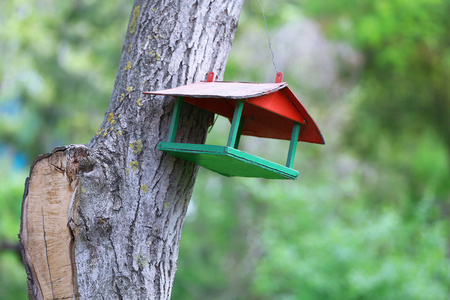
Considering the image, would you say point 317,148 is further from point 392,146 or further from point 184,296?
point 184,296

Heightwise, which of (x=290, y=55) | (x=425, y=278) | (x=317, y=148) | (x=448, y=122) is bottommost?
(x=425, y=278)

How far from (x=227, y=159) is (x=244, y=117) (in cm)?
52

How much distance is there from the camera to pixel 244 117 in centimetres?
209

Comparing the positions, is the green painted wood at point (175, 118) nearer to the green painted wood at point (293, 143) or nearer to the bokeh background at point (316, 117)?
the green painted wood at point (293, 143)

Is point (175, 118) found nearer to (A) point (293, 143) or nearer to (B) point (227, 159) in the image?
(B) point (227, 159)

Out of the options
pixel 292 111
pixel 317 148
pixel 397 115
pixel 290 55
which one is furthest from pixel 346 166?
pixel 292 111

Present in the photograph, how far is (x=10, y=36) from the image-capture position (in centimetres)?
962

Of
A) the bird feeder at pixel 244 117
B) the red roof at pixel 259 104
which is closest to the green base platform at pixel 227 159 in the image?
the bird feeder at pixel 244 117

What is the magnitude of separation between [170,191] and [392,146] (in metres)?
6.34

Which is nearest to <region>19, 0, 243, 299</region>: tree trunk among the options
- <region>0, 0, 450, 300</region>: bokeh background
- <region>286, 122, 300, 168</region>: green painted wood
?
<region>286, 122, 300, 168</region>: green painted wood

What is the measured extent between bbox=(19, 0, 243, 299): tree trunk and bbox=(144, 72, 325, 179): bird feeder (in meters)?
0.07

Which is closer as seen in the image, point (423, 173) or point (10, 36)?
point (423, 173)

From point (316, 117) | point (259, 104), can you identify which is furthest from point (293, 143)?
point (316, 117)

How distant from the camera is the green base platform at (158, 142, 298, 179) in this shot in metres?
1.56
